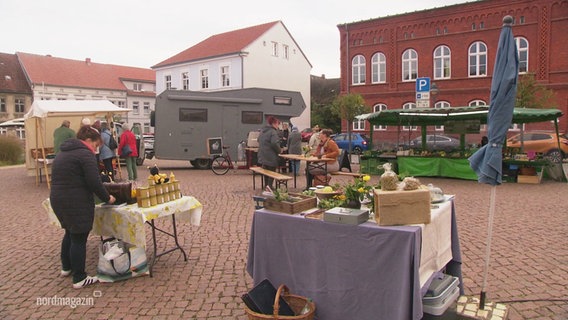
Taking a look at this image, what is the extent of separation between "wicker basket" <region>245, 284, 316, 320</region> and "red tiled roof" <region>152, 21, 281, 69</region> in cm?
3705

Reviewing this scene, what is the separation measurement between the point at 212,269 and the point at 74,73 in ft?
184

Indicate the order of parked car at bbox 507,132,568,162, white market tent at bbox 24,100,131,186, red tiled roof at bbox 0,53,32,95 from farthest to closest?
1. red tiled roof at bbox 0,53,32,95
2. parked car at bbox 507,132,568,162
3. white market tent at bbox 24,100,131,186

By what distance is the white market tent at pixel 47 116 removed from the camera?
12266 mm

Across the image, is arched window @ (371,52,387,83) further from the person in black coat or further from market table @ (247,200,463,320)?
the person in black coat

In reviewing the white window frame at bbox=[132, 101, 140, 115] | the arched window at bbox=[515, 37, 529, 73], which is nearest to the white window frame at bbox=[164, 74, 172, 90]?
the white window frame at bbox=[132, 101, 140, 115]

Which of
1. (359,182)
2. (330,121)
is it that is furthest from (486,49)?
(359,182)

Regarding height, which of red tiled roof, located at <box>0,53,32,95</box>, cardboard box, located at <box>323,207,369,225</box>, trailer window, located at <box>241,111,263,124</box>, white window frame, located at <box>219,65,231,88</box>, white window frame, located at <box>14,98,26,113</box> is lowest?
cardboard box, located at <box>323,207,369,225</box>

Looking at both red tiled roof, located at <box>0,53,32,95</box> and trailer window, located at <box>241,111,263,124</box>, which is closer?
trailer window, located at <box>241,111,263,124</box>

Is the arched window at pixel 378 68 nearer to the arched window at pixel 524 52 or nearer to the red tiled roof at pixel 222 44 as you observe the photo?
the arched window at pixel 524 52

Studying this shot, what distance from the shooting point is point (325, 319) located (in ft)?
12.7

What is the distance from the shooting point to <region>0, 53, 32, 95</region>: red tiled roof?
164ft

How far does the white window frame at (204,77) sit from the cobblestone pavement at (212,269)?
34.1 m

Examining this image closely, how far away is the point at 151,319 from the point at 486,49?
1215 inches

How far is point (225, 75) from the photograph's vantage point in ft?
135
